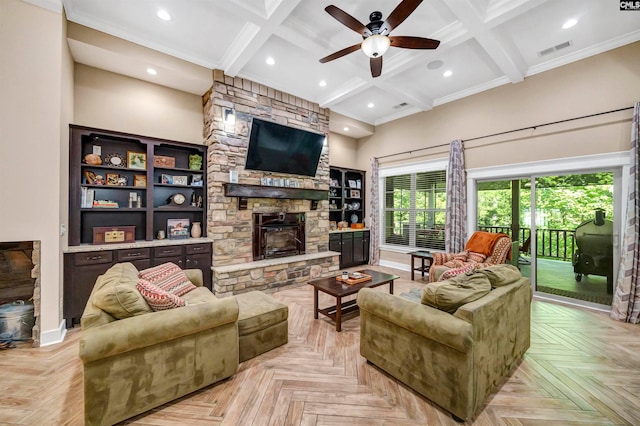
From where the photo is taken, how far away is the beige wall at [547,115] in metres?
3.37

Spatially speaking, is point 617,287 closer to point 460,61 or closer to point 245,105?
point 460,61

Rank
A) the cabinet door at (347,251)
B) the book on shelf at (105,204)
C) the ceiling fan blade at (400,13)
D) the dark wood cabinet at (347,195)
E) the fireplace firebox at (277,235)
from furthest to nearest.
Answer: the dark wood cabinet at (347,195)
the cabinet door at (347,251)
the fireplace firebox at (277,235)
the book on shelf at (105,204)
the ceiling fan blade at (400,13)

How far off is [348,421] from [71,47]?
16.1 feet

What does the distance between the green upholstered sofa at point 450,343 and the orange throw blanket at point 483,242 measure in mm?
1991

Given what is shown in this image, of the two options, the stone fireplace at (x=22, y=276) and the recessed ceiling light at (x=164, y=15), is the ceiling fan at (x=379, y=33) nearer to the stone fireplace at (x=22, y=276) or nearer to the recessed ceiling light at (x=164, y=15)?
the recessed ceiling light at (x=164, y=15)

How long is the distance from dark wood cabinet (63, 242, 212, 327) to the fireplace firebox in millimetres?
1141

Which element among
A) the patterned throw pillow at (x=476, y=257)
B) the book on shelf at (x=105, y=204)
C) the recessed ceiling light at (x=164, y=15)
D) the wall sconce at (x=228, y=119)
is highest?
the recessed ceiling light at (x=164, y=15)

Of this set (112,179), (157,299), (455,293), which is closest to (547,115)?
(455,293)

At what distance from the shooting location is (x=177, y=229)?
4.10 meters

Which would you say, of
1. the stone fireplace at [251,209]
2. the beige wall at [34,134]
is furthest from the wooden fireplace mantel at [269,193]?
the beige wall at [34,134]

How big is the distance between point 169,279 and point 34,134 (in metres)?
1.95

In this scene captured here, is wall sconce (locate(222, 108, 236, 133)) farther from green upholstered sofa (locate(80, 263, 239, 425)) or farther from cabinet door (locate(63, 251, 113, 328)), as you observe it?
green upholstered sofa (locate(80, 263, 239, 425))

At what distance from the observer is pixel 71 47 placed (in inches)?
125

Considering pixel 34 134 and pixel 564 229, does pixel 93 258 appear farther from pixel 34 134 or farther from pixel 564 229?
pixel 564 229
